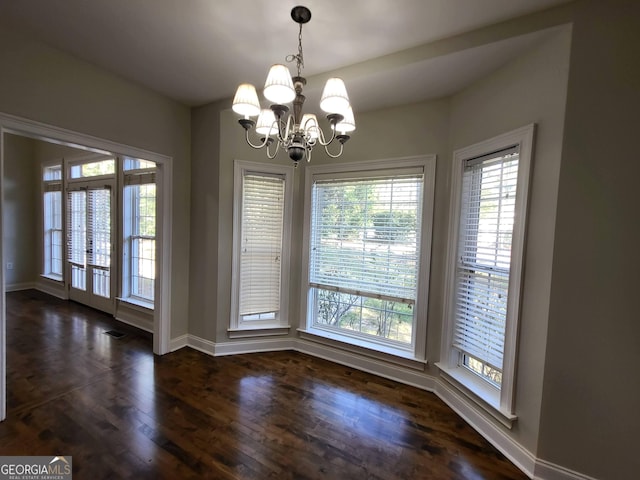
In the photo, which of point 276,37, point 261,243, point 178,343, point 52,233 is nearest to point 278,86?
point 276,37

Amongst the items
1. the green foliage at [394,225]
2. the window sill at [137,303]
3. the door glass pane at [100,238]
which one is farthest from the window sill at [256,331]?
the door glass pane at [100,238]

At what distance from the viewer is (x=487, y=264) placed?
6.95 feet

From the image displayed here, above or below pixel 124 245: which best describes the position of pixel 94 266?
below

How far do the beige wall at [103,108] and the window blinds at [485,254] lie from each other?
2905 mm

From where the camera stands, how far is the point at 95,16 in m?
1.83

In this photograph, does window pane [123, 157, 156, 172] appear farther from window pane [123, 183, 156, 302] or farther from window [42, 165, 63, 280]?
window [42, 165, 63, 280]

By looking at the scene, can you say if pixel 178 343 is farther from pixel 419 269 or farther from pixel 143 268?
pixel 419 269

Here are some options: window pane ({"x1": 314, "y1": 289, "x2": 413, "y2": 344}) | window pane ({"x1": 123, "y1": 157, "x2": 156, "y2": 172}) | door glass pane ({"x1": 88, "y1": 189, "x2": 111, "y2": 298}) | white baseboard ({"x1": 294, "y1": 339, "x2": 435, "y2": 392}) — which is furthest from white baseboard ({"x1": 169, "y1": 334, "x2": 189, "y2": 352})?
window pane ({"x1": 123, "y1": 157, "x2": 156, "y2": 172})

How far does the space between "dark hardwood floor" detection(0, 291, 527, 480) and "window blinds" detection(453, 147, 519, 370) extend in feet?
2.21

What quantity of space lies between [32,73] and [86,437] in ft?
8.65

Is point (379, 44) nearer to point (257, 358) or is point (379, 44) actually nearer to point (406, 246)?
point (406, 246)

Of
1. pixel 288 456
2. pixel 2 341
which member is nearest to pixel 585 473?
pixel 288 456

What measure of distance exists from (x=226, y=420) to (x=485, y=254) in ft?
7.64

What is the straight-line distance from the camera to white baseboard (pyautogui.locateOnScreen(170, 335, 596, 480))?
1705mm
